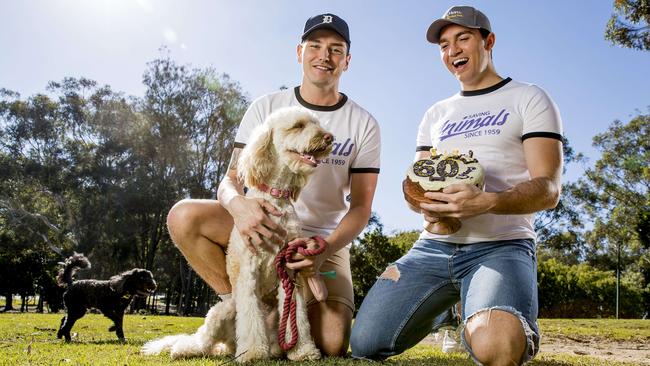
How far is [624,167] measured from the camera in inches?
1282

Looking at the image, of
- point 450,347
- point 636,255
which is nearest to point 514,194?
point 450,347

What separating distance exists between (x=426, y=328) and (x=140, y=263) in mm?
31946

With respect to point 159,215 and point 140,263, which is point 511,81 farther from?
point 140,263

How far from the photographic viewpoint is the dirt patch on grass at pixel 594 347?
6590 millimetres

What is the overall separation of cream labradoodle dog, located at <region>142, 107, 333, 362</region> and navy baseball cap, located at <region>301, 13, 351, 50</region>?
3.10 feet

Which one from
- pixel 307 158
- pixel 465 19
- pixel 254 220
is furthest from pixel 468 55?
pixel 254 220

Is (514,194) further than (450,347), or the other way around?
(450,347)

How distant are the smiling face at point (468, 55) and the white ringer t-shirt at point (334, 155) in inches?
33.9

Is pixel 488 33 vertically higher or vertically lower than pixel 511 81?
higher

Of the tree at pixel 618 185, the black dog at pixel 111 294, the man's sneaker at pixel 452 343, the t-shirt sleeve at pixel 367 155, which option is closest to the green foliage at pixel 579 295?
the tree at pixel 618 185

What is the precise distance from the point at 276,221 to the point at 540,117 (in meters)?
1.90

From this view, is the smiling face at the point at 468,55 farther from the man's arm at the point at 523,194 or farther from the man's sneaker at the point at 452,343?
the man's sneaker at the point at 452,343

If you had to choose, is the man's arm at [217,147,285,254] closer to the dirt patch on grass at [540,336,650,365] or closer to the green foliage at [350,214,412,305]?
the dirt patch on grass at [540,336,650,365]

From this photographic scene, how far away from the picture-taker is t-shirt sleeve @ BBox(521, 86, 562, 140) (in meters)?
3.62
